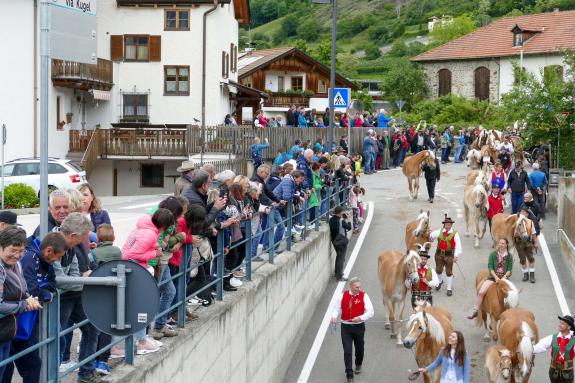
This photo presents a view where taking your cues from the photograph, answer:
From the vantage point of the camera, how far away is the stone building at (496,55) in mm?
73375

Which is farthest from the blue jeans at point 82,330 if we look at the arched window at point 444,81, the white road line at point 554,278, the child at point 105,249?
the arched window at point 444,81

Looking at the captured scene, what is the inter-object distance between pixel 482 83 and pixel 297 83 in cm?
1962

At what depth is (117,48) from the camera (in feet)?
153

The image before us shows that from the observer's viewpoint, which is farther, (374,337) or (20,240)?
(374,337)

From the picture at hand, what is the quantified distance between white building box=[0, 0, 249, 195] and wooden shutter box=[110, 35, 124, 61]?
5 cm

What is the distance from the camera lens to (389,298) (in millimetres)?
18906

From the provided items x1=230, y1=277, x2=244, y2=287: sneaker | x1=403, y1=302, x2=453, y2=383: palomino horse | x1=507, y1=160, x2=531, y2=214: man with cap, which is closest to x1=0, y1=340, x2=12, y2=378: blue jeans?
x1=230, y1=277, x2=244, y2=287: sneaker

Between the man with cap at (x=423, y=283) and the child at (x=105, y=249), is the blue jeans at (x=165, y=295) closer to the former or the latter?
the child at (x=105, y=249)

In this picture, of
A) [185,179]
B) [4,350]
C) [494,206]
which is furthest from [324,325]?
[4,350]

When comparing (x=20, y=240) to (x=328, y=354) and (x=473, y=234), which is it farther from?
(x=473, y=234)

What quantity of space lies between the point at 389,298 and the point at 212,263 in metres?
6.29

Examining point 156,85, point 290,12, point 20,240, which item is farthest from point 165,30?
point 290,12

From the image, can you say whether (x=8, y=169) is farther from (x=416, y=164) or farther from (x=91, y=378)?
(x=91, y=378)

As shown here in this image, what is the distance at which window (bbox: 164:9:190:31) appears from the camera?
1825 inches
